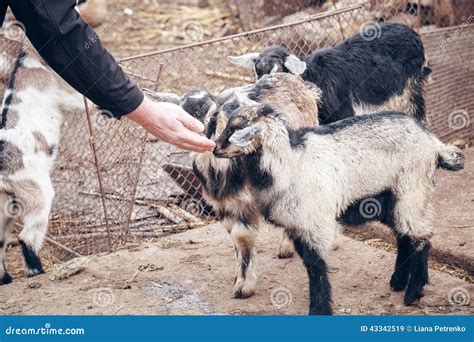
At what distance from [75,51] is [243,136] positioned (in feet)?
4.60

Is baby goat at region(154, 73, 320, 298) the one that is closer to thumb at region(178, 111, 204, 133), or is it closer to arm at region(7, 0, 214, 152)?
thumb at region(178, 111, 204, 133)

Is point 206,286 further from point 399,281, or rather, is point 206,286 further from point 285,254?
point 399,281

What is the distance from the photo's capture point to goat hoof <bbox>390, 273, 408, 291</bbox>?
15.0ft

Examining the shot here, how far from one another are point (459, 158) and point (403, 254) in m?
0.65

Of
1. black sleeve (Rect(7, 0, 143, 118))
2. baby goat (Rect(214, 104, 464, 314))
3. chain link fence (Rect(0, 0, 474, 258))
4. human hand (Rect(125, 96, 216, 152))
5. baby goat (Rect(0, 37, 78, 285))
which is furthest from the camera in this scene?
chain link fence (Rect(0, 0, 474, 258))

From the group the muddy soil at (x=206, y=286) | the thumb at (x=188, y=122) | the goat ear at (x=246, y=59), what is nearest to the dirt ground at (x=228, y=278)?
the muddy soil at (x=206, y=286)

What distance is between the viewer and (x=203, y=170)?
4594 millimetres

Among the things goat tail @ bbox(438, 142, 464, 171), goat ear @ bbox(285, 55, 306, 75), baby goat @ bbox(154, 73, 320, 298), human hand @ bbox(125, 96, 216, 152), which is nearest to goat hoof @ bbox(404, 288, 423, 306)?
goat tail @ bbox(438, 142, 464, 171)

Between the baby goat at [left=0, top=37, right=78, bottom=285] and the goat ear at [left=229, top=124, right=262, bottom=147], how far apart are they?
2.01 meters

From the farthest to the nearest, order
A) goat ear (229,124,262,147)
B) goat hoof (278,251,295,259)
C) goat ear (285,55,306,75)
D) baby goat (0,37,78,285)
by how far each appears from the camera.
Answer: goat ear (285,55,306,75) → baby goat (0,37,78,285) → goat hoof (278,251,295,259) → goat ear (229,124,262,147)

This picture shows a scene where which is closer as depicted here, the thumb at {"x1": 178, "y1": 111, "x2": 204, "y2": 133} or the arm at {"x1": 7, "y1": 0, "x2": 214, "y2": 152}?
the arm at {"x1": 7, "y1": 0, "x2": 214, "y2": 152}

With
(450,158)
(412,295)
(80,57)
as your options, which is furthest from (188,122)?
(412,295)

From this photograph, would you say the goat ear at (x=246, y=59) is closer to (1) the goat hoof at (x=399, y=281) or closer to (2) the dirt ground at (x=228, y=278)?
(2) the dirt ground at (x=228, y=278)

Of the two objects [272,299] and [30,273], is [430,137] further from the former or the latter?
[30,273]
